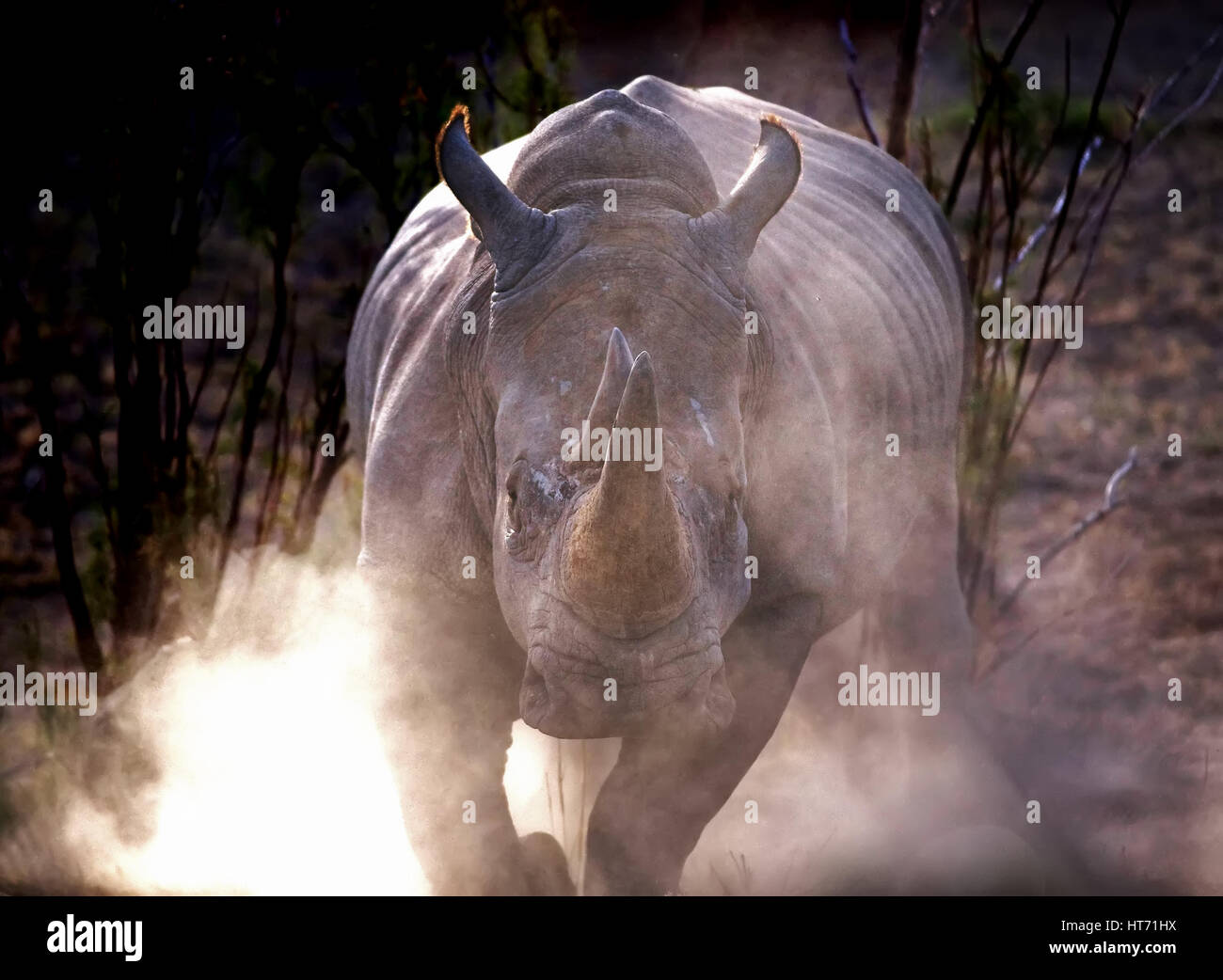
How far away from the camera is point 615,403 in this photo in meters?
2.70

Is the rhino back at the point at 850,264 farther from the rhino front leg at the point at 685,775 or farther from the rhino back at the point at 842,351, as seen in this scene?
the rhino front leg at the point at 685,775

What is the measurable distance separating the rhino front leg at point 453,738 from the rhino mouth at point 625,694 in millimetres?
604

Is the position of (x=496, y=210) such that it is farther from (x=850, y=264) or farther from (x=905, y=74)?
(x=905, y=74)

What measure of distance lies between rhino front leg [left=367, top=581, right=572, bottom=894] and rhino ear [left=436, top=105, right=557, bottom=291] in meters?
0.73

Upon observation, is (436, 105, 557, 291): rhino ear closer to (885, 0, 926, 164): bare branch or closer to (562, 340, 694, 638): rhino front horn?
(562, 340, 694, 638): rhino front horn

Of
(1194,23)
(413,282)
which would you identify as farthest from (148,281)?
(1194,23)

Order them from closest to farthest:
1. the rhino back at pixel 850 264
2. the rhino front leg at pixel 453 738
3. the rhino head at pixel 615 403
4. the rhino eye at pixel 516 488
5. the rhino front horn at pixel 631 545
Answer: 1. the rhino front horn at pixel 631 545
2. the rhino head at pixel 615 403
3. the rhino eye at pixel 516 488
4. the rhino front leg at pixel 453 738
5. the rhino back at pixel 850 264

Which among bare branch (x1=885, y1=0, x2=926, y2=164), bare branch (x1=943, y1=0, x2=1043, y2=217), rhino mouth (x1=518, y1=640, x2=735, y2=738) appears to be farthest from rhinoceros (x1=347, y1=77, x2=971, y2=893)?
bare branch (x1=885, y1=0, x2=926, y2=164)

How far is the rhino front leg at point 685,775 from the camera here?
3.54 m

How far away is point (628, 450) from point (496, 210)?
2.42 ft

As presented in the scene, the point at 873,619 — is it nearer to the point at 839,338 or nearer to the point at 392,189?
the point at 839,338

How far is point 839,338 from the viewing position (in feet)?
12.9

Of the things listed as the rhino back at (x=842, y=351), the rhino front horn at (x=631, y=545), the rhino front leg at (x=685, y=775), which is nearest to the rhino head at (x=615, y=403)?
the rhino front horn at (x=631, y=545)

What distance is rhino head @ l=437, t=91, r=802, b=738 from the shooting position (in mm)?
2760
